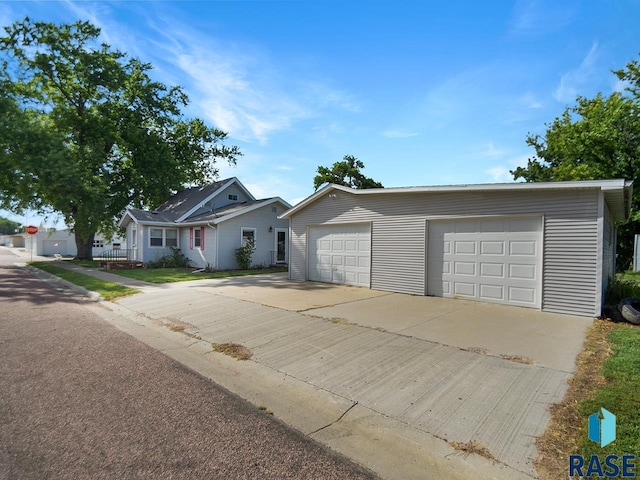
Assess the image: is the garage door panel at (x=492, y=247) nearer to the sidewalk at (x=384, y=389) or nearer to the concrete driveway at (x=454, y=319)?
the concrete driveway at (x=454, y=319)

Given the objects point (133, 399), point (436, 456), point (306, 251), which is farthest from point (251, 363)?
point (306, 251)

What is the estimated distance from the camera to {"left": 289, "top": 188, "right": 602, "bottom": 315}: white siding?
7805 mm

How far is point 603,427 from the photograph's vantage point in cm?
312

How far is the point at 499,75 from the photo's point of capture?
34.0ft

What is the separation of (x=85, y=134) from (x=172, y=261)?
42.3 ft

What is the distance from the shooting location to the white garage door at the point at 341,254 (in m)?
12.2

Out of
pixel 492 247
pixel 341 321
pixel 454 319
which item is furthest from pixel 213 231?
pixel 454 319

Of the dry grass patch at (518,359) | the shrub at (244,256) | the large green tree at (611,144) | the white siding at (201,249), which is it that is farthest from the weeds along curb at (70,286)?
the large green tree at (611,144)

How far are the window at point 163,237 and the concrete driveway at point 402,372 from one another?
1390cm

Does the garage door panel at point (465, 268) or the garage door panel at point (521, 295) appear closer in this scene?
the garage door panel at point (521, 295)

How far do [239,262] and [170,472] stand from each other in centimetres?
1711

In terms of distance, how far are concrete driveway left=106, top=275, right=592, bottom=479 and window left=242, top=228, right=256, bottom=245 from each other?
1090 centimetres

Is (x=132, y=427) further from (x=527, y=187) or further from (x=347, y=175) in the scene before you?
(x=347, y=175)

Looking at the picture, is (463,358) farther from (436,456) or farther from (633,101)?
(633,101)
